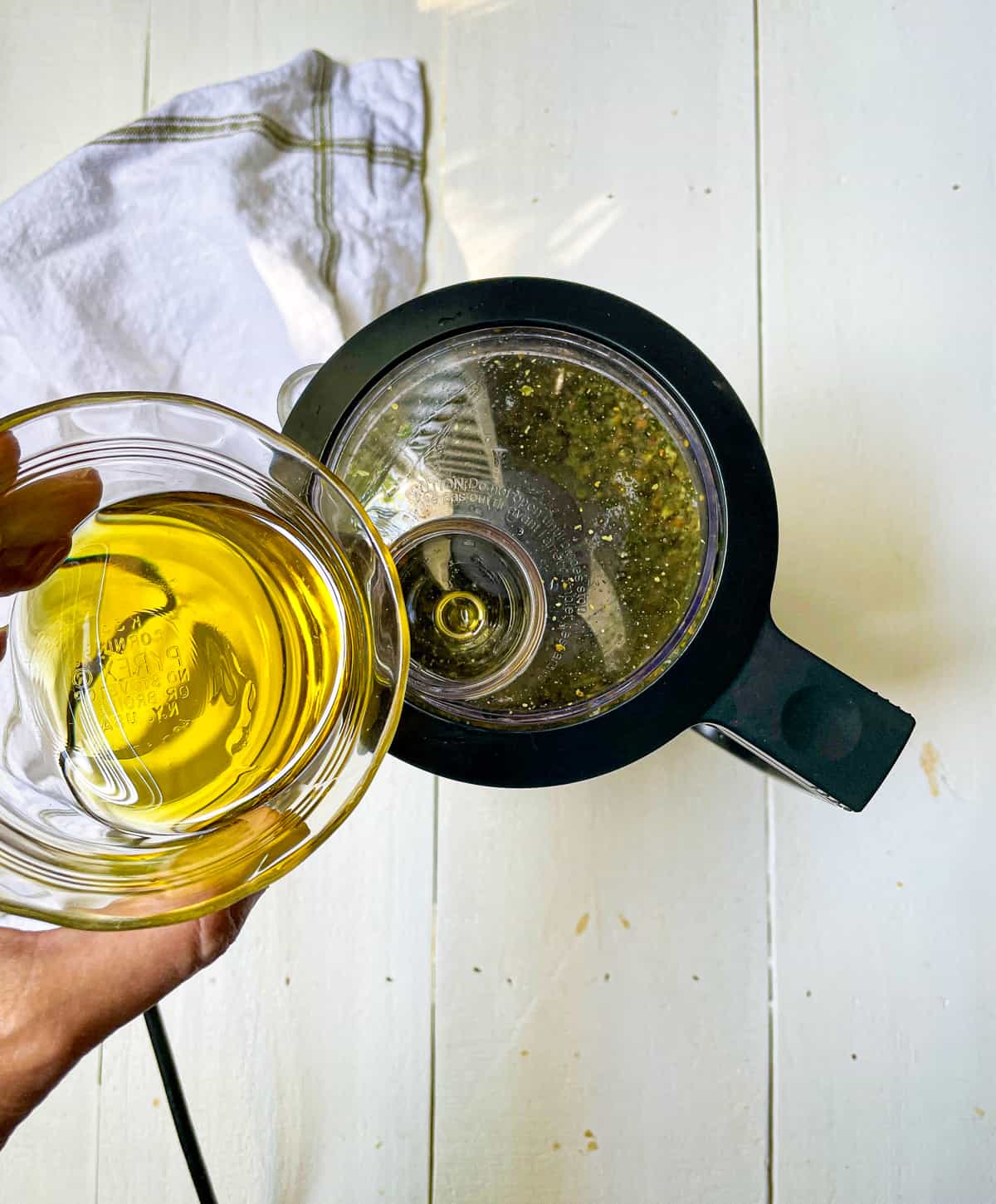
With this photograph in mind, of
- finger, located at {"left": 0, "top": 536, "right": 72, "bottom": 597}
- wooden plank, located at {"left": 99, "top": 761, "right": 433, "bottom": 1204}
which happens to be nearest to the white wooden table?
wooden plank, located at {"left": 99, "top": 761, "right": 433, "bottom": 1204}

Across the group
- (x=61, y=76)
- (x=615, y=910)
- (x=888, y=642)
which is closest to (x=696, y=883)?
(x=615, y=910)

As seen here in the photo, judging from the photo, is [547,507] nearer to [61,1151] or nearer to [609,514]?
[609,514]

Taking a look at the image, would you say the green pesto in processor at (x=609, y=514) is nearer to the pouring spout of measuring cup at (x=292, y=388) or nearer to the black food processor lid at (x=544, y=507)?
the black food processor lid at (x=544, y=507)

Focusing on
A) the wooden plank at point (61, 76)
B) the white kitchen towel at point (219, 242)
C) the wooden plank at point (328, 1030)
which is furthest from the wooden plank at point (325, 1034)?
the wooden plank at point (61, 76)

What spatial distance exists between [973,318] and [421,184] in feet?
0.97

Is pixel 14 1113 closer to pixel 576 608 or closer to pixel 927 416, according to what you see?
pixel 576 608

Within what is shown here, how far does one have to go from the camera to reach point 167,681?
38 cm

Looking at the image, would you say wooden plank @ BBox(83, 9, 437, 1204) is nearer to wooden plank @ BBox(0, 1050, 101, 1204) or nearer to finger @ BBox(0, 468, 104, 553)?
wooden plank @ BBox(0, 1050, 101, 1204)

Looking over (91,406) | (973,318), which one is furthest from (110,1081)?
(973,318)

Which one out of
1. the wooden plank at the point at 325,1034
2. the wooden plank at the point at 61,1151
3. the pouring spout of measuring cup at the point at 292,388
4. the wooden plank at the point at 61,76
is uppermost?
the wooden plank at the point at 61,76

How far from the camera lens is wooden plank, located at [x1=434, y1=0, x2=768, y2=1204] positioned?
534 millimetres

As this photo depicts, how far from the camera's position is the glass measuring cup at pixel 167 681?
332 mm

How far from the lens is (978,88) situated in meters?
0.56

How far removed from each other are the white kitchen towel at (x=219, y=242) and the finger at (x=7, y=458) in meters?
0.18
